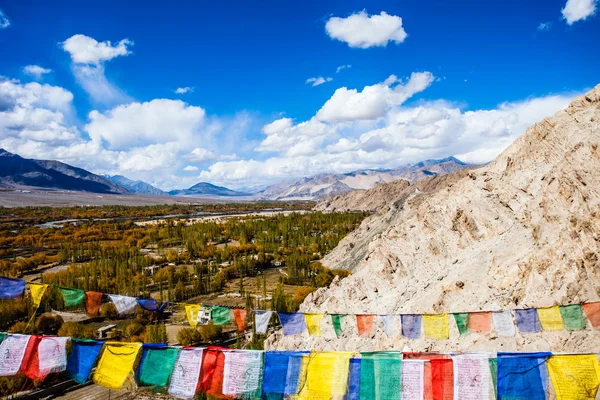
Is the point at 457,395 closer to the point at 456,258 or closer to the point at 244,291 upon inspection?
the point at 456,258

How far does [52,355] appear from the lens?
10945 millimetres

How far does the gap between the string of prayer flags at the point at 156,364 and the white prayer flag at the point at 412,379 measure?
6155mm

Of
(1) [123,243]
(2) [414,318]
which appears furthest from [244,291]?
(1) [123,243]

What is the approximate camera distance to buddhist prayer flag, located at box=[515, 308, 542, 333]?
11969 millimetres

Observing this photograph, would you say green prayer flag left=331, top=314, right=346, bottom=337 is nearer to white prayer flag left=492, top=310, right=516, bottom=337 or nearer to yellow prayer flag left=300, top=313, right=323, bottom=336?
yellow prayer flag left=300, top=313, right=323, bottom=336

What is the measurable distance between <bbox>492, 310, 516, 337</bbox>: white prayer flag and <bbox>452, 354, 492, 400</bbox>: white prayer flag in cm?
472

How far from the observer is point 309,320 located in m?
14.8

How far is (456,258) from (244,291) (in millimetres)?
19382

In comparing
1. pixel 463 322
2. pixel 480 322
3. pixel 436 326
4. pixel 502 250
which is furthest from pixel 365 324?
pixel 502 250

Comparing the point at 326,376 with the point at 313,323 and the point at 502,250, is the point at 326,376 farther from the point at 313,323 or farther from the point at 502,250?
the point at 502,250

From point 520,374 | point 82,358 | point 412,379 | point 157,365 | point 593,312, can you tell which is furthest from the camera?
point 593,312

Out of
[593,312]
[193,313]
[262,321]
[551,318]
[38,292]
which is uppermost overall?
[593,312]

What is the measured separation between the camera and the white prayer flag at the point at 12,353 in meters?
11.1

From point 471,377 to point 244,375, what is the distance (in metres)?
5.65
